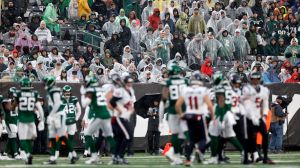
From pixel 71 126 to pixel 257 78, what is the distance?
4.94m

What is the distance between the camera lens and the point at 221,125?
85.3 ft

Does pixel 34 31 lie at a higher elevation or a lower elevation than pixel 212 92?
higher

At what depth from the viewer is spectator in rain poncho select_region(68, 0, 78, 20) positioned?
37.7 metres

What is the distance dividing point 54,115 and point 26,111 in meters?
0.59

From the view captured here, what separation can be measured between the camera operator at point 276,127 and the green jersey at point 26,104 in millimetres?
8484

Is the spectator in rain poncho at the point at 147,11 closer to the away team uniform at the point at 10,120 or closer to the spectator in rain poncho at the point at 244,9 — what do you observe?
the spectator in rain poncho at the point at 244,9

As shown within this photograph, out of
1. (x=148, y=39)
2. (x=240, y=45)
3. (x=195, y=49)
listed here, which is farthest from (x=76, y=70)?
(x=240, y=45)

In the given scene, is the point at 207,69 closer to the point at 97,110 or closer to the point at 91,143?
the point at 91,143

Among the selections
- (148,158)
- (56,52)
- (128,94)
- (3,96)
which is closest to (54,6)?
(56,52)

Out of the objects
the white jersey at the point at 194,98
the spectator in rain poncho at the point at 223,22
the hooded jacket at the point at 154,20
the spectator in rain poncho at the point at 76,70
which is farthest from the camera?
the spectator in rain poncho at the point at 223,22

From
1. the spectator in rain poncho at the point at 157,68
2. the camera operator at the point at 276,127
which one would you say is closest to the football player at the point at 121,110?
the camera operator at the point at 276,127

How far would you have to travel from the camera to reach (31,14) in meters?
36.8

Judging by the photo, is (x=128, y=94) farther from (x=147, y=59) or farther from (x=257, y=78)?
(x=147, y=59)

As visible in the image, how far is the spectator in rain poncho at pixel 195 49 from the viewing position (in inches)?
1453
